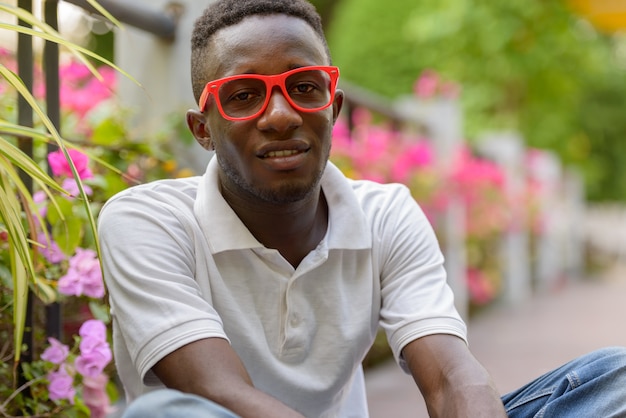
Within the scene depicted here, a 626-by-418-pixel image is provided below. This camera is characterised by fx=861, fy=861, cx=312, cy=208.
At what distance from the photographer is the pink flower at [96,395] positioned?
2244mm

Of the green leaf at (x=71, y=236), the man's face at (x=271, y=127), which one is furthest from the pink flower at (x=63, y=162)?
A: the man's face at (x=271, y=127)

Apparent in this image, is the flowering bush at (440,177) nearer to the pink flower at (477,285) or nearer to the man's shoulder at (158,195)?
the pink flower at (477,285)

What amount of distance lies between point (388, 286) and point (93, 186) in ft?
3.20

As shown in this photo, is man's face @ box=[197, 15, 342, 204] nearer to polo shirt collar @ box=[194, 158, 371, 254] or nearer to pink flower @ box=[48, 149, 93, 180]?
polo shirt collar @ box=[194, 158, 371, 254]

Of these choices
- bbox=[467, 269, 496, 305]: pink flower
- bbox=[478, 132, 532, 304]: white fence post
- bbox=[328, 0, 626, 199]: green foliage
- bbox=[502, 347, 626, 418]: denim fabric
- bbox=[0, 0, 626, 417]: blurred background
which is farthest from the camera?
bbox=[328, 0, 626, 199]: green foliage

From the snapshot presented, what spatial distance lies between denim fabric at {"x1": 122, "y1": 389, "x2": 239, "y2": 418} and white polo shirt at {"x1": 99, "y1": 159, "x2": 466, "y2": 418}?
0.29 m

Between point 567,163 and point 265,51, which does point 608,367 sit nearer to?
point 265,51

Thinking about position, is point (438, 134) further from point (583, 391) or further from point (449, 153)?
point (583, 391)

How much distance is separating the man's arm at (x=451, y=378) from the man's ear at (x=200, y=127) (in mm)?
703

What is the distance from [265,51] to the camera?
1932 millimetres

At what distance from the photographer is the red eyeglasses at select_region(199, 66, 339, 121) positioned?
1.91m

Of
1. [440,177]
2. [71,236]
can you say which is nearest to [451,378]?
[71,236]

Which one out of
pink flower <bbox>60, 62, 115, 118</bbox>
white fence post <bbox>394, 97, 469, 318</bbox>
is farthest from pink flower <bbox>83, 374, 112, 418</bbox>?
white fence post <bbox>394, 97, 469, 318</bbox>

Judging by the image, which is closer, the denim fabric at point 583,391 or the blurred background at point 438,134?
the denim fabric at point 583,391
